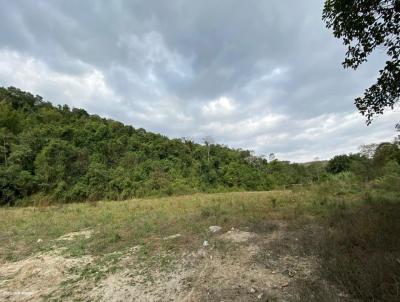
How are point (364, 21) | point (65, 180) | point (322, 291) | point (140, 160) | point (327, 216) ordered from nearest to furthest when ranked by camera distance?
1. point (322, 291)
2. point (364, 21)
3. point (327, 216)
4. point (65, 180)
5. point (140, 160)

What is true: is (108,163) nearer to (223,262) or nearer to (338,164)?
(223,262)

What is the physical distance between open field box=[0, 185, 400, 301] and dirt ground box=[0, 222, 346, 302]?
15 mm

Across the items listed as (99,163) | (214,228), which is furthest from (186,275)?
(99,163)

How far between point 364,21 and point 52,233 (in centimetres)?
882

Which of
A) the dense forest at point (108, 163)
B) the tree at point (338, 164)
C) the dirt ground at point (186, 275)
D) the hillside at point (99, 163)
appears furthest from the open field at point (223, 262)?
the tree at point (338, 164)

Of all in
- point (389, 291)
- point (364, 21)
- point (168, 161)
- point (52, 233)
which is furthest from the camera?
point (168, 161)

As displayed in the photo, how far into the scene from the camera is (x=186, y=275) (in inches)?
143

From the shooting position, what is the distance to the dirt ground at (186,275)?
3.04m

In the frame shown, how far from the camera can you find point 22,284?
3871 mm

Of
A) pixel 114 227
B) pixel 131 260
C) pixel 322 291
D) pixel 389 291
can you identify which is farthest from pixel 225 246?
pixel 114 227

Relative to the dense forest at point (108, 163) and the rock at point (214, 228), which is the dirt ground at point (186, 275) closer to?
the rock at point (214, 228)

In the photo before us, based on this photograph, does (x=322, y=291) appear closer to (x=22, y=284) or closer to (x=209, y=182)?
(x=22, y=284)

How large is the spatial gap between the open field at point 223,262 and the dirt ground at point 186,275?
0.05 feet

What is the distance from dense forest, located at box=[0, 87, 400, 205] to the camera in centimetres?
2083
